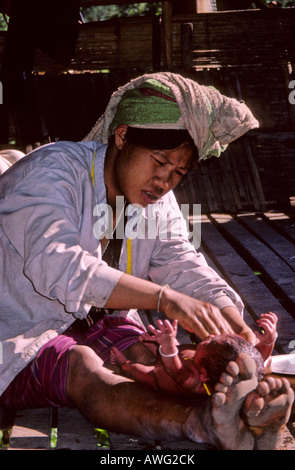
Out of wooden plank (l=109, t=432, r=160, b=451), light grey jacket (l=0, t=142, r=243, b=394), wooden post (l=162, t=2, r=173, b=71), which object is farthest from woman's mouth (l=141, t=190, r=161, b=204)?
wooden post (l=162, t=2, r=173, b=71)

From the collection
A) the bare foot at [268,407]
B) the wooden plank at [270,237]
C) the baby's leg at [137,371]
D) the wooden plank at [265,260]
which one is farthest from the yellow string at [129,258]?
the wooden plank at [270,237]

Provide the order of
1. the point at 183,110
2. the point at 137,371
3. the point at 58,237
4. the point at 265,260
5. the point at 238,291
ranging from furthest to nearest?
the point at 265,260
the point at 238,291
the point at 183,110
the point at 137,371
the point at 58,237

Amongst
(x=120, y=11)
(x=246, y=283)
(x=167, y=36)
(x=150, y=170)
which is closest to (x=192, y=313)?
(x=150, y=170)

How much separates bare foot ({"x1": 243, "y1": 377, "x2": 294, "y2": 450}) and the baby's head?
185mm

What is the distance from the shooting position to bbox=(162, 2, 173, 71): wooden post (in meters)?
7.69

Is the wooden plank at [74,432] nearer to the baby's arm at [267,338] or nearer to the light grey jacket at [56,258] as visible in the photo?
the light grey jacket at [56,258]

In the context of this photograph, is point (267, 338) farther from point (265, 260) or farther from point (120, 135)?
point (265, 260)

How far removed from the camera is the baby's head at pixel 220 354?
2482 mm

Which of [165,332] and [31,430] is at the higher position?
[165,332]

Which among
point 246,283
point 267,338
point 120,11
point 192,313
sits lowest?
point 246,283

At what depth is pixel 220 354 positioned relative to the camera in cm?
249

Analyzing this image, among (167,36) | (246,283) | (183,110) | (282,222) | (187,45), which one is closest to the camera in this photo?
(183,110)

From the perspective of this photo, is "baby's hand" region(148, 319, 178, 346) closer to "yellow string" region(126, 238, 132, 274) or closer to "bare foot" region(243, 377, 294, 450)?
"bare foot" region(243, 377, 294, 450)

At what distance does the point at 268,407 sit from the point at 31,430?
3.44ft
